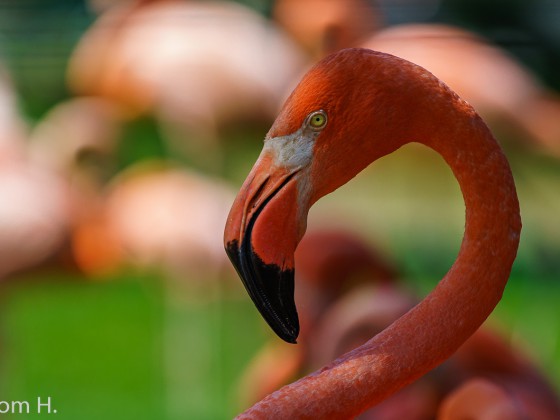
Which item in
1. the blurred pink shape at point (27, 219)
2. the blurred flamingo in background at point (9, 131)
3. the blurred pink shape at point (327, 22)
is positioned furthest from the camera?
the blurred pink shape at point (327, 22)

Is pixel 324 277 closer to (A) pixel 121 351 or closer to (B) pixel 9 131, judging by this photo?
(B) pixel 9 131

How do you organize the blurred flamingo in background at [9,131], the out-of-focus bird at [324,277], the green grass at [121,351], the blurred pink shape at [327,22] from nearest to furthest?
the out-of-focus bird at [324,277] → the blurred flamingo in background at [9,131] → the green grass at [121,351] → the blurred pink shape at [327,22]

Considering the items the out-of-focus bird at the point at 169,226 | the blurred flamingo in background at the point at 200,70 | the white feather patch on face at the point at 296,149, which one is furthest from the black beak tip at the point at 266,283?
the blurred flamingo in background at the point at 200,70

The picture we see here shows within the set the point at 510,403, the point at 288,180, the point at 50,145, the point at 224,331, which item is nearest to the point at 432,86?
the point at 288,180

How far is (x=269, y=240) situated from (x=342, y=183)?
117 mm

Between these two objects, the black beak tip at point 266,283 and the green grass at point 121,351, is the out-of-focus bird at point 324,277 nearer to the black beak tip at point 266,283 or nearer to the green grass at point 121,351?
the green grass at point 121,351

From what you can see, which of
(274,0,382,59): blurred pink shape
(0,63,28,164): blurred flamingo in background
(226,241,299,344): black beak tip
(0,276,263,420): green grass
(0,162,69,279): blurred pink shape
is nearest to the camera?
(226,241,299,344): black beak tip

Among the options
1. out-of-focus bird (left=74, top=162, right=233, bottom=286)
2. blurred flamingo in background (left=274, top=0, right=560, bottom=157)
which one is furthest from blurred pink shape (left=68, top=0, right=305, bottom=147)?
blurred flamingo in background (left=274, top=0, right=560, bottom=157)

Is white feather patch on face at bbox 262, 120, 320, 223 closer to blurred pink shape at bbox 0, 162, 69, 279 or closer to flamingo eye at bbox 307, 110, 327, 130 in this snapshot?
flamingo eye at bbox 307, 110, 327, 130

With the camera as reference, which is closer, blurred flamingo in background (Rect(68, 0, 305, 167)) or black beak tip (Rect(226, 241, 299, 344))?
black beak tip (Rect(226, 241, 299, 344))

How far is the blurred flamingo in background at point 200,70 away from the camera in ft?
14.0

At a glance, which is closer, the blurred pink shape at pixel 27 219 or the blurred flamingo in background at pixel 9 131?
the blurred pink shape at pixel 27 219

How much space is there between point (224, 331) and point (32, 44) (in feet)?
5.07

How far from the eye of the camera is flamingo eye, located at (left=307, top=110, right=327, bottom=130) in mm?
1240
